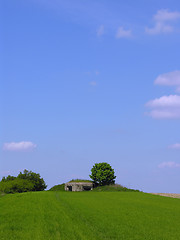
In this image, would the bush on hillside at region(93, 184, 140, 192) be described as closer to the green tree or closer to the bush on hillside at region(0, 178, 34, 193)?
the green tree

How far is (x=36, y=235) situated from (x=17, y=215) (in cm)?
1008

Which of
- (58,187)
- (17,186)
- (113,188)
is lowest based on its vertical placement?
(113,188)

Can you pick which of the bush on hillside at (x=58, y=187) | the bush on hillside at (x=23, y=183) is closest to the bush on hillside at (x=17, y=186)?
the bush on hillside at (x=23, y=183)

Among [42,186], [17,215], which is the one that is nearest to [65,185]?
[42,186]

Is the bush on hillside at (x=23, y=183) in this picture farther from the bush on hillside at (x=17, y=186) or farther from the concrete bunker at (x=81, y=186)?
the concrete bunker at (x=81, y=186)

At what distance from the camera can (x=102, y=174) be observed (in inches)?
3391

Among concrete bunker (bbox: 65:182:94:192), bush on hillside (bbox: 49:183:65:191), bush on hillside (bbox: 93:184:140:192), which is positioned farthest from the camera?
bush on hillside (bbox: 49:183:65:191)

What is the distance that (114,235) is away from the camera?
59.3ft

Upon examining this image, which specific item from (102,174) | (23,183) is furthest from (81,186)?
(23,183)

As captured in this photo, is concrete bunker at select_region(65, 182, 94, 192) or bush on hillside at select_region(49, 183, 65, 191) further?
bush on hillside at select_region(49, 183, 65, 191)

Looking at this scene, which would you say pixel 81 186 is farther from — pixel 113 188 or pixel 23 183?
pixel 23 183

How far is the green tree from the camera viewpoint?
8581 cm

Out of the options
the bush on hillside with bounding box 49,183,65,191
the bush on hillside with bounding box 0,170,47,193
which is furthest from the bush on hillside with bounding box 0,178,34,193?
the bush on hillside with bounding box 49,183,65,191

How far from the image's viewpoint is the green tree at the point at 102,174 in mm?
85812
